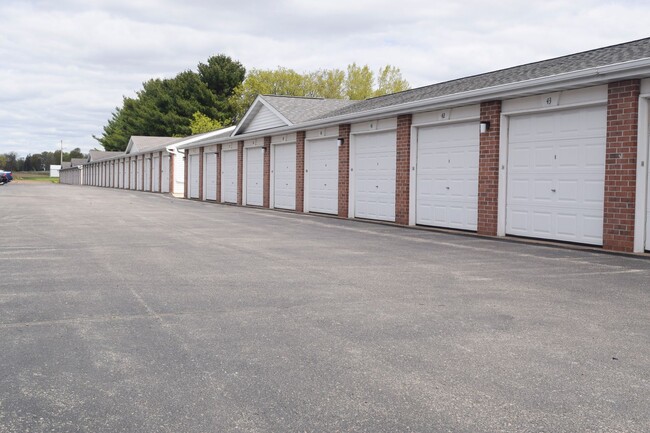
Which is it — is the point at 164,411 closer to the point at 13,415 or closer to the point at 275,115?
the point at 13,415

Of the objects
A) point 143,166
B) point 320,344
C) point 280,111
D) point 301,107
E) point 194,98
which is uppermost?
point 194,98

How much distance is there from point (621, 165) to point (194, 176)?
92.0 ft

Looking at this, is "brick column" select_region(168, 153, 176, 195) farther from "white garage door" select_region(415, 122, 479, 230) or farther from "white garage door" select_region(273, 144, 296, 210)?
"white garage door" select_region(415, 122, 479, 230)

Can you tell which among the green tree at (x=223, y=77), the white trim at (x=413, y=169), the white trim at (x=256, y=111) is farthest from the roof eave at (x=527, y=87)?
the green tree at (x=223, y=77)

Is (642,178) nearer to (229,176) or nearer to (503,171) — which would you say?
(503,171)

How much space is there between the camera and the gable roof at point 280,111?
81.4 feet

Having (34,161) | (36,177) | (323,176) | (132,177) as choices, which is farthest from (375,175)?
(34,161)

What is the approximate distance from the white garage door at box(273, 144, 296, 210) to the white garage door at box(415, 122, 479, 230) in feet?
25.6

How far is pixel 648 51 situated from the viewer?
11922 mm

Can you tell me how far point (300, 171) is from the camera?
2294 cm

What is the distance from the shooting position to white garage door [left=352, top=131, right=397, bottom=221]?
59.1ft

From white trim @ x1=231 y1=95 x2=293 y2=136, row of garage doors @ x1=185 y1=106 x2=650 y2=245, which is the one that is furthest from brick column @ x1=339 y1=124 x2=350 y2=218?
white trim @ x1=231 y1=95 x2=293 y2=136

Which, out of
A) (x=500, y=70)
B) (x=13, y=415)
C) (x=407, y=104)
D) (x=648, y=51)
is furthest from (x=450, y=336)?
(x=500, y=70)

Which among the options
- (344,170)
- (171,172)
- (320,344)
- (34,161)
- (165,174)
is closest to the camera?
(320,344)
